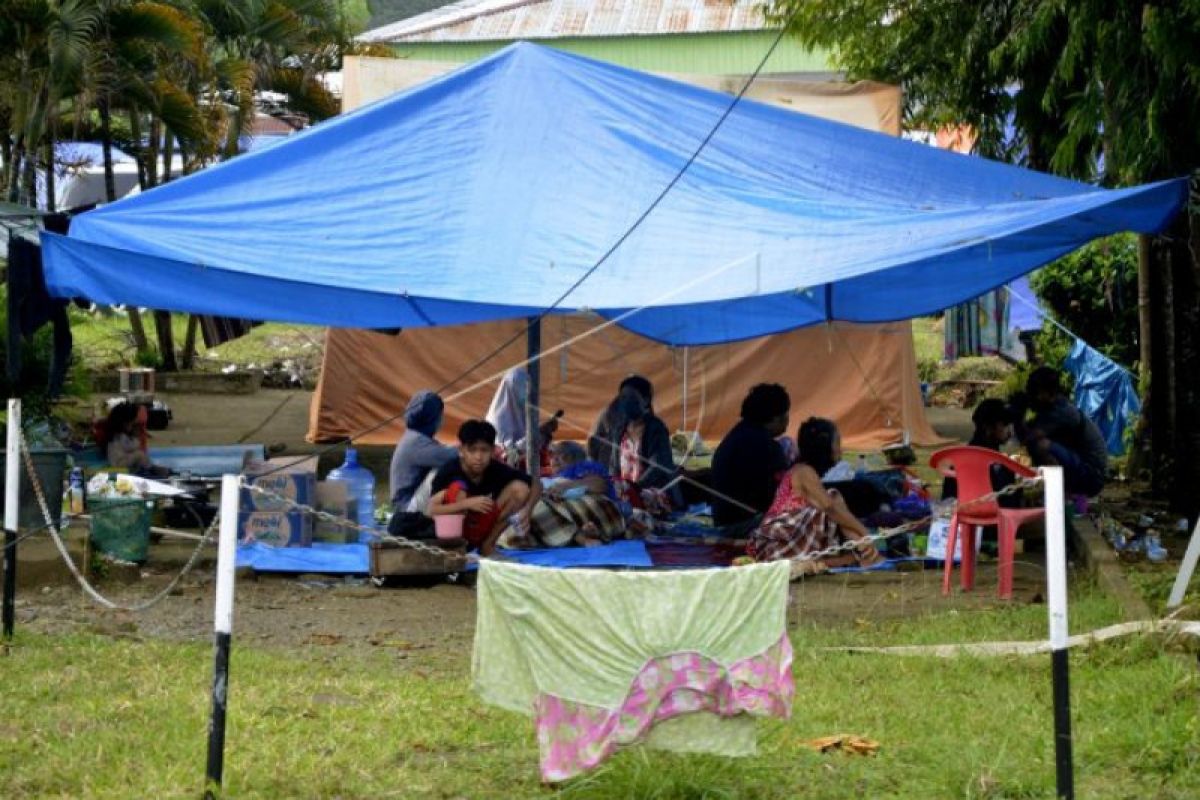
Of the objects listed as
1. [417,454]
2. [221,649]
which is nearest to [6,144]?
[417,454]

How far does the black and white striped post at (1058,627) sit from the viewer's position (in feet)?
17.3

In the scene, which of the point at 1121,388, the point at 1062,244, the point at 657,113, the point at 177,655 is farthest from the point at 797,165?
the point at 1121,388

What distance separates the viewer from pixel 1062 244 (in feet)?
32.6

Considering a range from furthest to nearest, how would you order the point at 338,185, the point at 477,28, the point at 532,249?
the point at 477,28 → the point at 338,185 → the point at 532,249

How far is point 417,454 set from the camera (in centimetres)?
1151

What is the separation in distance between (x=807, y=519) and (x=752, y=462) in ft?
4.09

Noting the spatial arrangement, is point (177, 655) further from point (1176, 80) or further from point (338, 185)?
point (1176, 80)

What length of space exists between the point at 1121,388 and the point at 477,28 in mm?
15064

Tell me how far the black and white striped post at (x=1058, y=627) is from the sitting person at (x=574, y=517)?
681 centimetres

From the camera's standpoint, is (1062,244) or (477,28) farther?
(477,28)

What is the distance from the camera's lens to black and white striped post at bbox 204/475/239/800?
5.47 m

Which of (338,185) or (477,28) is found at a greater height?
(477,28)

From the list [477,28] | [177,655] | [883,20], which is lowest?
[177,655]

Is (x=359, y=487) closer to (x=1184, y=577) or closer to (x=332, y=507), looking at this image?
(x=332, y=507)
